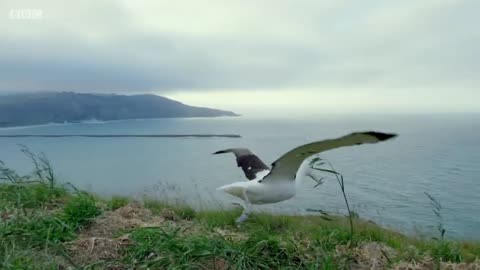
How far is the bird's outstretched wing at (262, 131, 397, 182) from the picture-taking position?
2.71 meters

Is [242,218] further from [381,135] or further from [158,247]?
[381,135]

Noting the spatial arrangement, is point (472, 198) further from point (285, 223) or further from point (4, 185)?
point (4, 185)

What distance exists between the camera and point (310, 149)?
10.7ft

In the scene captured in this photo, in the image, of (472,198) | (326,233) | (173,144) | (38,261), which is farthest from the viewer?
(173,144)

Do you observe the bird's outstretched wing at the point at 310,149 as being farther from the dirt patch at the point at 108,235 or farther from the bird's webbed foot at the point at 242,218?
the dirt patch at the point at 108,235

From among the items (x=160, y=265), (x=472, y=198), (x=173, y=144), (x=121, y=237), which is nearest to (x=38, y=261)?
(x=121, y=237)

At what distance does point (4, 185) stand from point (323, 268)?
3.78m

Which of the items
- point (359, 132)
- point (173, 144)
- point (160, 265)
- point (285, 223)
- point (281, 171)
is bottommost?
point (173, 144)

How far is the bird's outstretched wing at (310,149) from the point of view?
8.89ft

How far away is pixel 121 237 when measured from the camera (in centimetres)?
303

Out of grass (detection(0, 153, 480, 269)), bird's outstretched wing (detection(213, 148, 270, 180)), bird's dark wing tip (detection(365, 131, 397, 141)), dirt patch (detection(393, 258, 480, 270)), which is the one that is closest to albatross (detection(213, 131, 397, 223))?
bird's outstretched wing (detection(213, 148, 270, 180))

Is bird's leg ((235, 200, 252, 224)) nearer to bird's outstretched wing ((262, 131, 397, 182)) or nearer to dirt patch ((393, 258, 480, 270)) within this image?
bird's outstretched wing ((262, 131, 397, 182))

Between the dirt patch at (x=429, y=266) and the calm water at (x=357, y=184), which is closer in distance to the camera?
the dirt patch at (x=429, y=266)

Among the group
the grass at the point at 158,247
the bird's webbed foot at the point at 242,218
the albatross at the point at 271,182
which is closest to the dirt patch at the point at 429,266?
the grass at the point at 158,247
